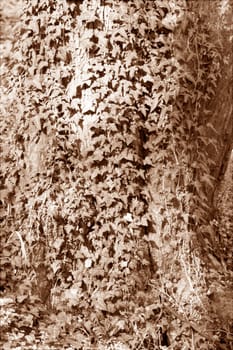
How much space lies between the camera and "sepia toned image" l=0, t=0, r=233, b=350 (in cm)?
448

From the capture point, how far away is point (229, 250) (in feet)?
17.2

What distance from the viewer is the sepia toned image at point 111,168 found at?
448 centimetres

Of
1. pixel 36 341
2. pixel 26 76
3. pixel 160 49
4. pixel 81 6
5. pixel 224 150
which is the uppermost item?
pixel 81 6

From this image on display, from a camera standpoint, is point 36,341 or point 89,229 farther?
point 89,229

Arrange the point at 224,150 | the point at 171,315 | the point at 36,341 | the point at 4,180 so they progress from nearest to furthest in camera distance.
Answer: the point at 36,341
the point at 171,315
the point at 4,180
the point at 224,150

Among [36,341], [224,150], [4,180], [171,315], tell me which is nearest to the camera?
[36,341]

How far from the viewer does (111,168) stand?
4.56 m

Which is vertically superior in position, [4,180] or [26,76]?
[26,76]

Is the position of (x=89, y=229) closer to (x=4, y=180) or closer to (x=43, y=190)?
(x=43, y=190)

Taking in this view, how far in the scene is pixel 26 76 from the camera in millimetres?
4773

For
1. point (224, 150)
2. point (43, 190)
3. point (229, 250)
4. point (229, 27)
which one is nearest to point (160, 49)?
point (229, 27)

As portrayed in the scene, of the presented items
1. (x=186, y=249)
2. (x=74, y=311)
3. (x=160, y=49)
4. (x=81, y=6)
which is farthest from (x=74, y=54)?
(x=74, y=311)

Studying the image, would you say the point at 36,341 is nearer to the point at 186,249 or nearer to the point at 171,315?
the point at 171,315

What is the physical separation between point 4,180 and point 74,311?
5.32 ft
